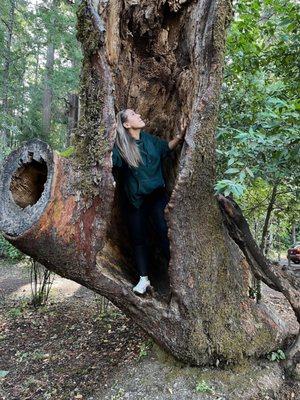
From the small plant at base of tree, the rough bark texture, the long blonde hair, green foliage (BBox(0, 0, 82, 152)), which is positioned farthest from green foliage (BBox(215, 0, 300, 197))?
green foliage (BBox(0, 0, 82, 152))

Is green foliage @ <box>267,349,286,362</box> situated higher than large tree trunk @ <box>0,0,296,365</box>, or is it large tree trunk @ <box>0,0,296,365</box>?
large tree trunk @ <box>0,0,296,365</box>

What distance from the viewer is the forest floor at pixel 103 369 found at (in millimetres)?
3410

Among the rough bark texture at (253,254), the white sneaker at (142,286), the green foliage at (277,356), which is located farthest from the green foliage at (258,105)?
the green foliage at (277,356)

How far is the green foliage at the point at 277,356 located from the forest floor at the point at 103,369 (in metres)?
0.06

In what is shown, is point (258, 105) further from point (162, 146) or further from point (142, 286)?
point (142, 286)

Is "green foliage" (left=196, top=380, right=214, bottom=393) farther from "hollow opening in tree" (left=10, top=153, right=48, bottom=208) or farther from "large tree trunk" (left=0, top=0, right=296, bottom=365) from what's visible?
"hollow opening in tree" (left=10, top=153, right=48, bottom=208)

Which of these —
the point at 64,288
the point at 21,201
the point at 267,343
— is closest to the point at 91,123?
the point at 21,201

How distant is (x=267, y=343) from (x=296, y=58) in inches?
138

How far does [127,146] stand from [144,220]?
0.80 meters

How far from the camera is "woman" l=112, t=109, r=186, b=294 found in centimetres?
355

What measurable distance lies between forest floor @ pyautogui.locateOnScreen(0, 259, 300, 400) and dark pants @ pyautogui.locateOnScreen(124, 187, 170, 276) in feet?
3.38

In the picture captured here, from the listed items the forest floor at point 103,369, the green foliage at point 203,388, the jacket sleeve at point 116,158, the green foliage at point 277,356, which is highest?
the jacket sleeve at point 116,158

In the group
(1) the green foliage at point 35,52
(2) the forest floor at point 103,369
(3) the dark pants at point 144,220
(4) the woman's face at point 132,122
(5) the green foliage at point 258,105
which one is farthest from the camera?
(1) the green foliage at point 35,52

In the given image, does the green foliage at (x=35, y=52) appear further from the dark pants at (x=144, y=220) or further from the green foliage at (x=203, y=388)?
the green foliage at (x=203, y=388)
